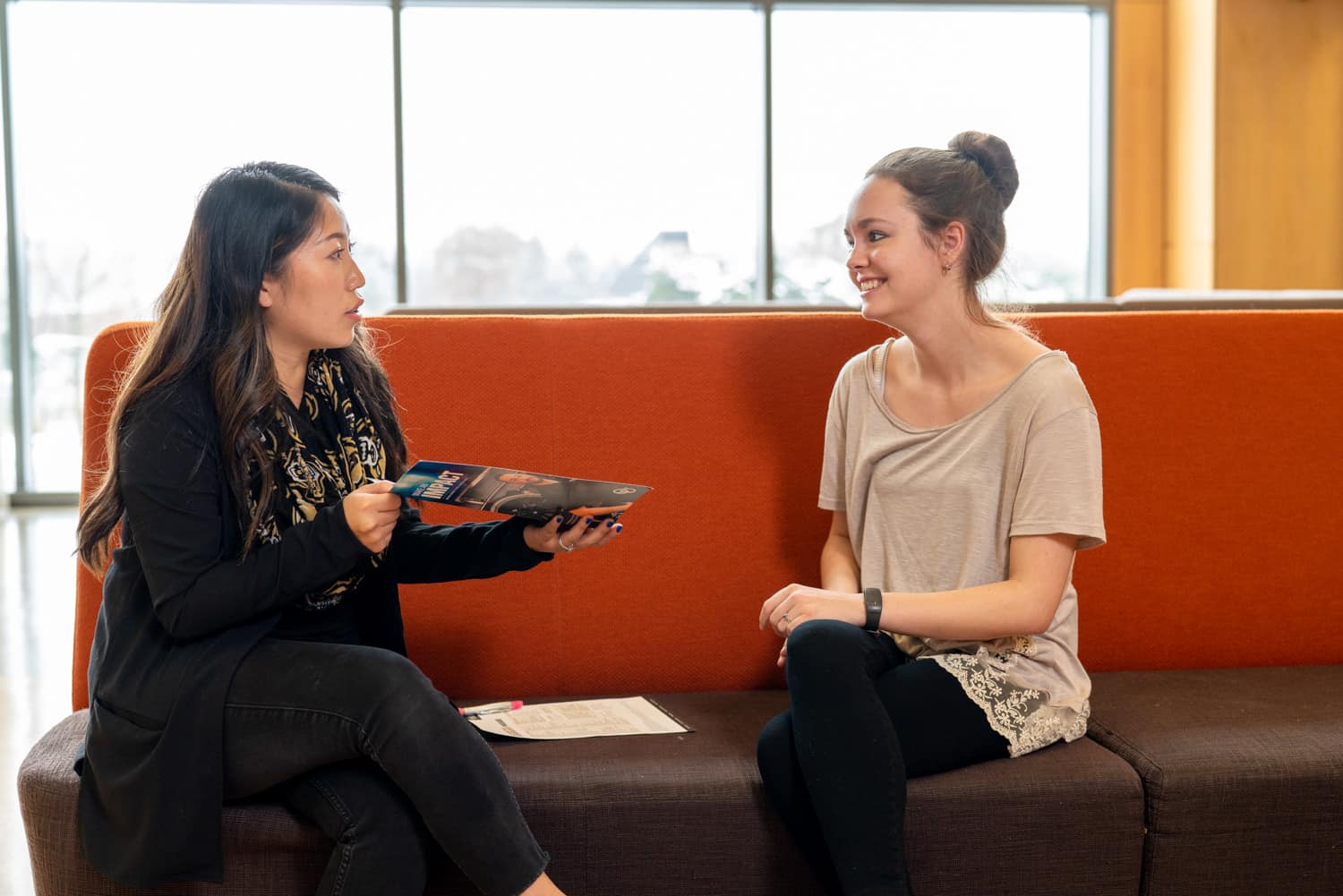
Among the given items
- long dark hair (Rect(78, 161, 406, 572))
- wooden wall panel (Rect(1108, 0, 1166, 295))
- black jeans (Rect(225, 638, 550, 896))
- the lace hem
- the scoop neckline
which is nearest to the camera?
black jeans (Rect(225, 638, 550, 896))

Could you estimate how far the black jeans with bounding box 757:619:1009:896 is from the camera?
1533 mm

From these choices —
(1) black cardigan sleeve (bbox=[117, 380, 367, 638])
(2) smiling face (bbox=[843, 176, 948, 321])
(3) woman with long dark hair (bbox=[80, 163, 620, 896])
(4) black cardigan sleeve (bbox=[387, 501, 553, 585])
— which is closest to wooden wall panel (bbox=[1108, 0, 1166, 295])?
(2) smiling face (bbox=[843, 176, 948, 321])

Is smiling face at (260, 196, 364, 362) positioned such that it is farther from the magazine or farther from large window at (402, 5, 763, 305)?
large window at (402, 5, 763, 305)

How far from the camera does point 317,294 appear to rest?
5.52 ft

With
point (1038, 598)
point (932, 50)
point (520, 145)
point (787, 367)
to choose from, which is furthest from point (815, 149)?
point (1038, 598)

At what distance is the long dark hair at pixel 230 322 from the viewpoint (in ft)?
5.17

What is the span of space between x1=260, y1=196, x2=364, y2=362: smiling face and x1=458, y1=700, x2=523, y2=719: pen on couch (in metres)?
0.60

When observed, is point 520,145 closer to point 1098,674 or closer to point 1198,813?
Answer: point 1098,674

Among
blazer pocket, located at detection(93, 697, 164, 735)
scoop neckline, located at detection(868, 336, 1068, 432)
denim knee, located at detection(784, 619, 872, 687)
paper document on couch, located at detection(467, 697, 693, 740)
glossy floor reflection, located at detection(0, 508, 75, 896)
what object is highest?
scoop neckline, located at detection(868, 336, 1068, 432)

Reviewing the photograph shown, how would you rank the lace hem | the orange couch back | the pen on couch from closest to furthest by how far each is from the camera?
1. the lace hem
2. the pen on couch
3. the orange couch back

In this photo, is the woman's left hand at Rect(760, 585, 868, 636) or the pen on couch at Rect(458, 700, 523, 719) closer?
the woman's left hand at Rect(760, 585, 868, 636)

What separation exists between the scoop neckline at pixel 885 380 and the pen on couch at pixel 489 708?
29.1 inches

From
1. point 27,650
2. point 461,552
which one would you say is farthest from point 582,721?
point 27,650

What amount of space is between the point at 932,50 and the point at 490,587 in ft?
19.7
